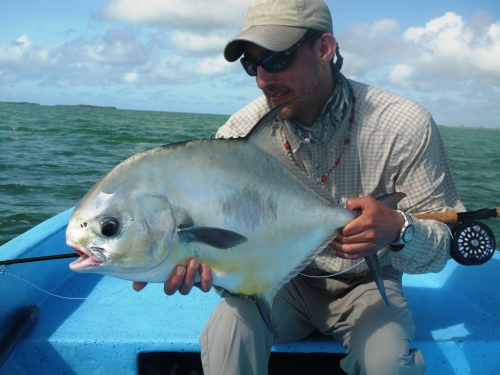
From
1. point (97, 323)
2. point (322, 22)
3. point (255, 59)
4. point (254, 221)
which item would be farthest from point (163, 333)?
point (322, 22)

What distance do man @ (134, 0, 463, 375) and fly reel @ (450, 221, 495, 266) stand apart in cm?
8

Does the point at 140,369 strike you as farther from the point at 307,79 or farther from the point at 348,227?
the point at 307,79

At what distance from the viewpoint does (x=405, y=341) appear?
2008 millimetres

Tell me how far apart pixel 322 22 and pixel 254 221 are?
47.3 inches

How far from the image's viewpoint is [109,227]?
59.0 inches

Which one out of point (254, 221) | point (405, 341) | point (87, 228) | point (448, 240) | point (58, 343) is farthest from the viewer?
point (58, 343)

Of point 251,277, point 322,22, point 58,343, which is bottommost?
point 58,343

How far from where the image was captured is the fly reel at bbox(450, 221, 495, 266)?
219 cm

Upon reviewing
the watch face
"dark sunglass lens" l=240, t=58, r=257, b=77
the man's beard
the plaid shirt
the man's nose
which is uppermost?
"dark sunglass lens" l=240, t=58, r=257, b=77

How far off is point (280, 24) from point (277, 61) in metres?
0.19

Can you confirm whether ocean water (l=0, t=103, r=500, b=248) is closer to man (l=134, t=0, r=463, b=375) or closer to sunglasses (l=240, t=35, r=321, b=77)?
man (l=134, t=0, r=463, b=375)

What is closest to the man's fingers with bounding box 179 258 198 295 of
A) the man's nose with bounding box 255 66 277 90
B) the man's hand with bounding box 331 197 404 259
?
the man's hand with bounding box 331 197 404 259

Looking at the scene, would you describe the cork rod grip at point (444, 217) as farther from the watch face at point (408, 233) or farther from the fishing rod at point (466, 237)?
the watch face at point (408, 233)

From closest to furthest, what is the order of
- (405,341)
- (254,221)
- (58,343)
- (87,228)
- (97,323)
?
(87,228), (254,221), (405,341), (58,343), (97,323)
